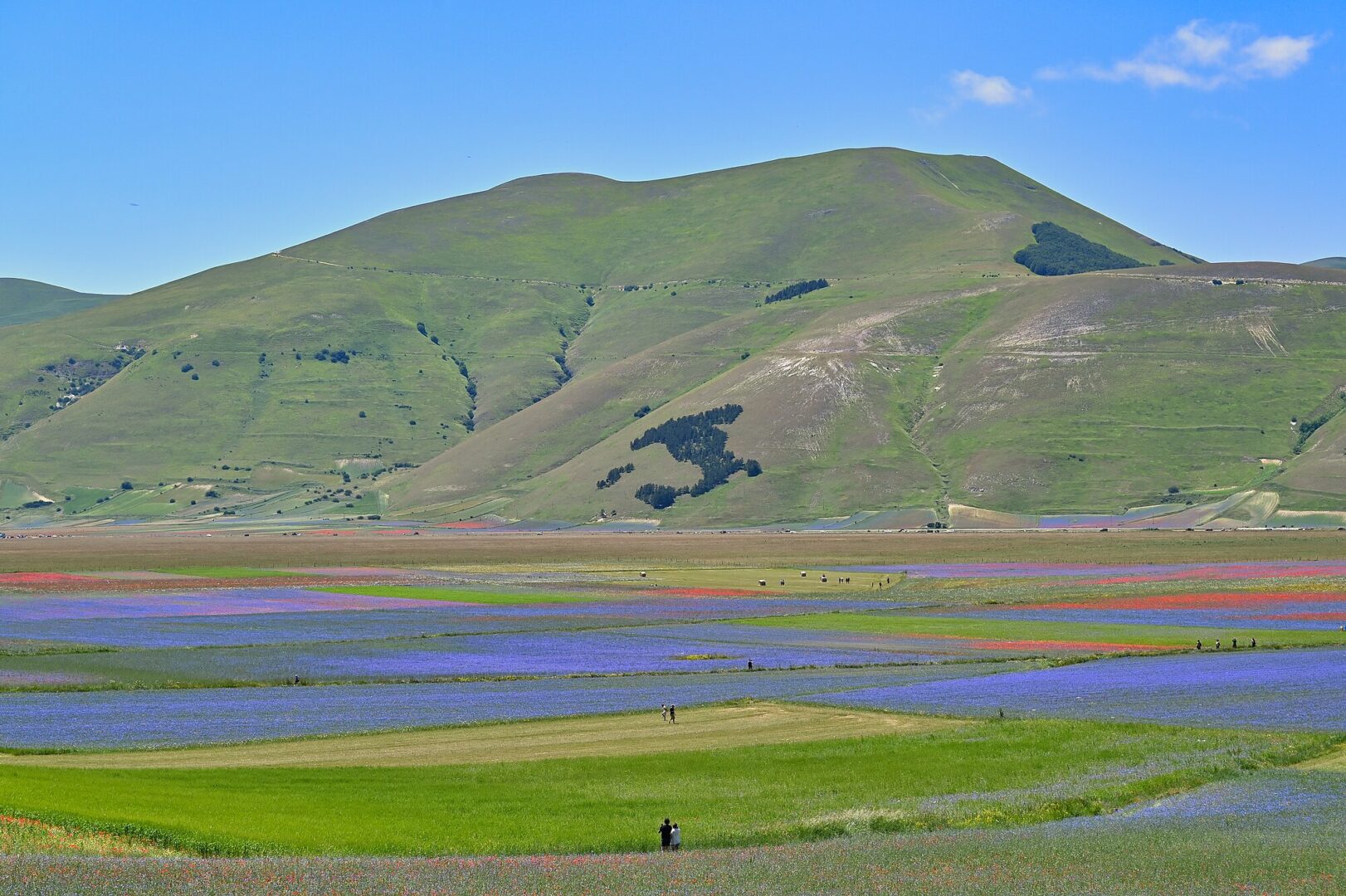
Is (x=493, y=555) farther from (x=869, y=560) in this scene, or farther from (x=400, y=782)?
(x=400, y=782)

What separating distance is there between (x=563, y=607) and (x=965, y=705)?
49.0 metres

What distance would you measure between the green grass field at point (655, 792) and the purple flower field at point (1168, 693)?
3942 millimetres

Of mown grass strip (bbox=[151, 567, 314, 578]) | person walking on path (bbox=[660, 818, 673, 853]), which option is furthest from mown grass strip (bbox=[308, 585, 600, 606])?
person walking on path (bbox=[660, 818, 673, 853])

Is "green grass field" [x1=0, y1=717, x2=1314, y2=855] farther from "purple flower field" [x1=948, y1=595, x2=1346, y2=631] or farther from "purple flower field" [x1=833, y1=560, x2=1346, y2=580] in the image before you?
"purple flower field" [x1=833, y1=560, x2=1346, y2=580]

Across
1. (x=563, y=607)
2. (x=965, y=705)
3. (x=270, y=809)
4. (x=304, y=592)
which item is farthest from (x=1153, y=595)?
(x=270, y=809)

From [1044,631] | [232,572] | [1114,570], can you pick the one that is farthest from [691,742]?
[232,572]

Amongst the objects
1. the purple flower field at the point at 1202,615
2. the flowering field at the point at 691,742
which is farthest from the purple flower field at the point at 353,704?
the purple flower field at the point at 1202,615

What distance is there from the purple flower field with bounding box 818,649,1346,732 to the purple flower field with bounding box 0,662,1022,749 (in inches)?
149

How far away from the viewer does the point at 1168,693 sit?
57.1 meters

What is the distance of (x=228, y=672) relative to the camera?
66.6 meters

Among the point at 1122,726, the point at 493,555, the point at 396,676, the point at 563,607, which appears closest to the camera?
the point at 1122,726

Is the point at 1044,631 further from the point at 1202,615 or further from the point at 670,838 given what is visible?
the point at 670,838

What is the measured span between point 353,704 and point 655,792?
69.4 ft

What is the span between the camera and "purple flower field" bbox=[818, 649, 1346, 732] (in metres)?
51.5
